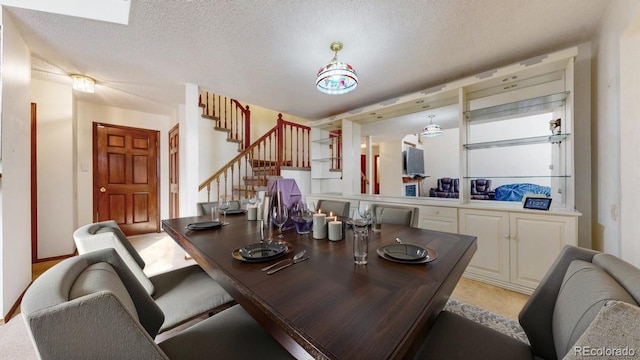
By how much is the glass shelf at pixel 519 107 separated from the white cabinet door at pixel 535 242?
1178 millimetres

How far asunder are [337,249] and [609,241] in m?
2.19

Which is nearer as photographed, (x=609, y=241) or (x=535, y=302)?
(x=535, y=302)

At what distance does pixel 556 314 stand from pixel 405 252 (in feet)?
1.71

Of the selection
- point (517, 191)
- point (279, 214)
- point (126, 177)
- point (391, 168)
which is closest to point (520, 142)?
point (517, 191)

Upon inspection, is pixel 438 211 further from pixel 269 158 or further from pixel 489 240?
pixel 269 158

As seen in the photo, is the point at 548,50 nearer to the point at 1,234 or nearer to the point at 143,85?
the point at 143,85

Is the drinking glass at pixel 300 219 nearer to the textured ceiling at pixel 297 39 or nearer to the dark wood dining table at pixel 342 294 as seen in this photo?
the dark wood dining table at pixel 342 294

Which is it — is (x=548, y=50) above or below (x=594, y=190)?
above

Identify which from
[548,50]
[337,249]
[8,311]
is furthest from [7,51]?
[548,50]

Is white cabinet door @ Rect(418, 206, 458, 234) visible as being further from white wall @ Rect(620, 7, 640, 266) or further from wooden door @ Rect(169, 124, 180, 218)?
wooden door @ Rect(169, 124, 180, 218)

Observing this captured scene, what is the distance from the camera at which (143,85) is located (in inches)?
122

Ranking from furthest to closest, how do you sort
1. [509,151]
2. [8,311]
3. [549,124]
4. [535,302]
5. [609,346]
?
[509,151] < [549,124] < [8,311] < [535,302] < [609,346]

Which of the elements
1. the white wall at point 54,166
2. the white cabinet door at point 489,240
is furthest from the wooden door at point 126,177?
the white cabinet door at point 489,240

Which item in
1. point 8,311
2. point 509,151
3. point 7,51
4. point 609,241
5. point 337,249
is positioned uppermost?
point 7,51
